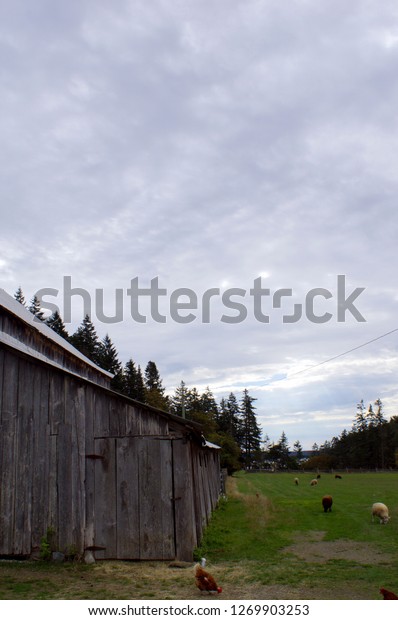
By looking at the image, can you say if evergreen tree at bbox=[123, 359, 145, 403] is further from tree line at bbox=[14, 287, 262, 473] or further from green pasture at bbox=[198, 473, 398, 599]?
green pasture at bbox=[198, 473, 398, 599]

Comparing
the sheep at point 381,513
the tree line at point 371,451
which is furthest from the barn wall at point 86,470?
the tree line at point 371,451

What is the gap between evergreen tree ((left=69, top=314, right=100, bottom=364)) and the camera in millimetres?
68250

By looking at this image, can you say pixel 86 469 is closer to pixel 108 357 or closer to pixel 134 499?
pixel 134 499

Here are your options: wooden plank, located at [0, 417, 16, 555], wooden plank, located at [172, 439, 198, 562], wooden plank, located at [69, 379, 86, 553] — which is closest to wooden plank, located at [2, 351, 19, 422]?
wooden plank, located at [0, 417, 16, 555]

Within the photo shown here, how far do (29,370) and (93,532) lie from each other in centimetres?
396

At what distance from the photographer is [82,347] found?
2670 inches

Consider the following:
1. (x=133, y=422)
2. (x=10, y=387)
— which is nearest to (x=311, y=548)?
(x=133, y=422)

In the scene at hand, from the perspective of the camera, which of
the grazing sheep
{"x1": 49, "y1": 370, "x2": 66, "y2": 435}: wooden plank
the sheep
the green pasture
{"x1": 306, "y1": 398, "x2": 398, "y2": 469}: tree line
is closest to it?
the green pasture

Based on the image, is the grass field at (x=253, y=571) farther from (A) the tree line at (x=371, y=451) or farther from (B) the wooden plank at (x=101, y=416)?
(A) the tree line at (x=371, y=451)

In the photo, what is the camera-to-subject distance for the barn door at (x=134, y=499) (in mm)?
11320

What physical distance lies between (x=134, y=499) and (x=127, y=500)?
0.16 metres

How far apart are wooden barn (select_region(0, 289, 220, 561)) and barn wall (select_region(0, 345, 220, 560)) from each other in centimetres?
2

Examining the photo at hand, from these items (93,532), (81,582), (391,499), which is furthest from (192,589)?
(391,499)

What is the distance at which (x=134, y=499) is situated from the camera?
38.1 feet
